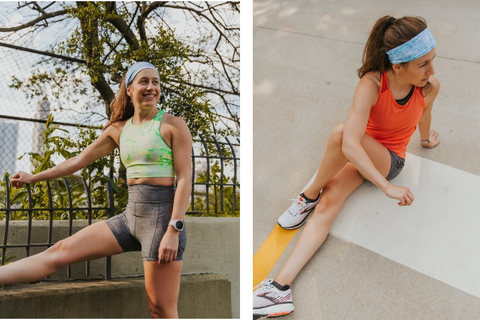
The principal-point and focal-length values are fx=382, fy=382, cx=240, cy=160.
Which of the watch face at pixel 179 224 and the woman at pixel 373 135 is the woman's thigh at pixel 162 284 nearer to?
the watch face at pixel 179 224

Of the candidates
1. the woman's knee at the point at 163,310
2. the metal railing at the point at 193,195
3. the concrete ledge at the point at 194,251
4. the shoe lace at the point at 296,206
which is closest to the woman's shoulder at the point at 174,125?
the metal railing at the point at 193,195

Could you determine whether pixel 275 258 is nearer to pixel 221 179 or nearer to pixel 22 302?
pixel 221 179

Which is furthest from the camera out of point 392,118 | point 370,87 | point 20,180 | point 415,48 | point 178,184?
point 20,180

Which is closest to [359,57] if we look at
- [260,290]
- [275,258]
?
[275,258]

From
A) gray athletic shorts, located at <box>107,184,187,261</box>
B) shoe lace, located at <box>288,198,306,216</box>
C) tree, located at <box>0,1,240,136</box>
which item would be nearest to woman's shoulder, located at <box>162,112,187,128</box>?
tree, located at <box>0,1,240,136</box>

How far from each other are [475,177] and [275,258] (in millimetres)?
1776

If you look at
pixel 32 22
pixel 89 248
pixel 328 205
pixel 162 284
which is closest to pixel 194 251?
pixel 162 284

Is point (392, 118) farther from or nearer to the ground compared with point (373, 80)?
nearer to the ground

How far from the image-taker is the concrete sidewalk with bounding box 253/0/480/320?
9.09ft

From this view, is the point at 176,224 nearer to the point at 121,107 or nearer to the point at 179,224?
the point at 179,224

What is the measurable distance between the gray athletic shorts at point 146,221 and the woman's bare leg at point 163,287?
7cm

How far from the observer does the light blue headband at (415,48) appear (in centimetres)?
231

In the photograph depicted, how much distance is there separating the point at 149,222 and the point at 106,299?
29.1 inches

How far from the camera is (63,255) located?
278cm
